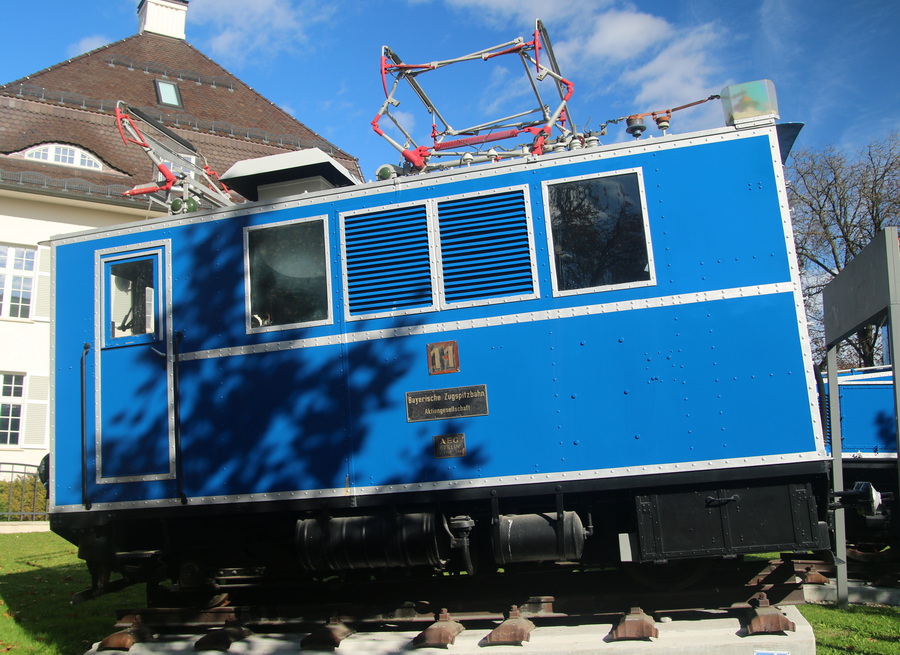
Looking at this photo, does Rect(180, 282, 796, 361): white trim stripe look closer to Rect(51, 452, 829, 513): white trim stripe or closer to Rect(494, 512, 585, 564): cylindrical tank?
Rect(51, 452, 829, 513): white trim stripe

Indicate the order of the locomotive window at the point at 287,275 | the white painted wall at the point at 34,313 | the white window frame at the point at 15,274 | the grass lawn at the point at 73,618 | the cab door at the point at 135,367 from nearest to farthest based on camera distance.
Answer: the grass lawn at the point at 73,618 → the locomotive window at the point at 287,275 → the cab door at the point at 135,367 → the white painted wall at the point at 34,313 → the white window frame at the point at 15,274

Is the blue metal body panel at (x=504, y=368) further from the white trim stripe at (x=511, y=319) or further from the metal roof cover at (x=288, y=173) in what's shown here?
the metal roof cover at (x=288, y=173)

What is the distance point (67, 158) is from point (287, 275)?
1926 centimetres

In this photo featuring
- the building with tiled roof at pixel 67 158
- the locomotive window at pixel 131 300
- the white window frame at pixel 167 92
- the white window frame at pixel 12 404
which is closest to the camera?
the locomotive window at pixel 131 300

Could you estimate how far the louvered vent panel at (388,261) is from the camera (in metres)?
5.36

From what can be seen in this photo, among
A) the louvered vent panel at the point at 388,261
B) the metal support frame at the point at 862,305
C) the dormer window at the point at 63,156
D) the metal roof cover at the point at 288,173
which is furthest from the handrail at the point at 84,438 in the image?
the dormer window at the point at 63,156

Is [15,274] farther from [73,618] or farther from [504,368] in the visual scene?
[504,368]

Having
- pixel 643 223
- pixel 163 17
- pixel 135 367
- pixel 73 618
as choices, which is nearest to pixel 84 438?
pixel 135 367

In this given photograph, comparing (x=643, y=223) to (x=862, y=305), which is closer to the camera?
(x=643, y=223)

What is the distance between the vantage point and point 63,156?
21.2m

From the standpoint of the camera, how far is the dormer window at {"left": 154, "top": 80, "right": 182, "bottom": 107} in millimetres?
24641

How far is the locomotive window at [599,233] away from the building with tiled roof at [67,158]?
46.4 feet

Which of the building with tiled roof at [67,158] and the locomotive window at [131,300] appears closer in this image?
the locomotive window at [131,300]

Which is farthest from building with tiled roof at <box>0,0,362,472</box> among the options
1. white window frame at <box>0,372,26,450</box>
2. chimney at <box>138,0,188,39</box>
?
chimney at <box>138,0,188,39</box>
